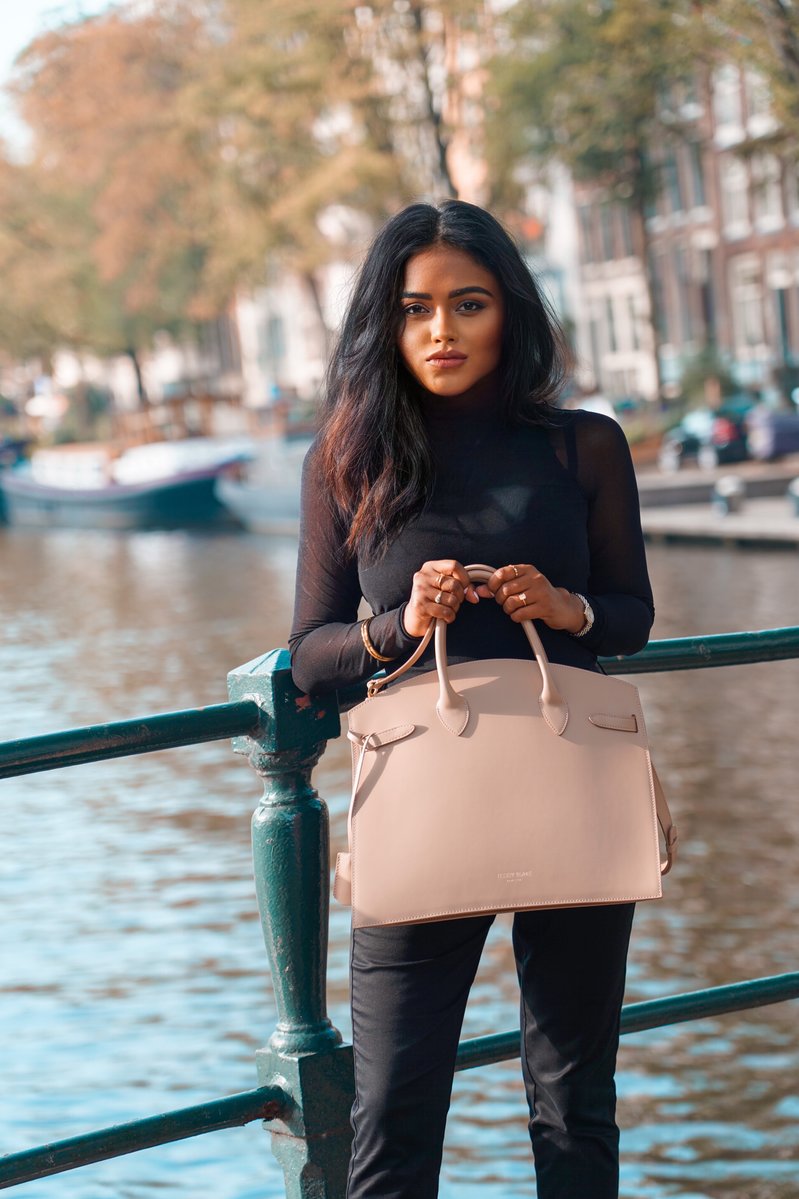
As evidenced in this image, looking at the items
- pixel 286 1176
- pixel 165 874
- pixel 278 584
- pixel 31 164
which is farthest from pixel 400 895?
pixel 31 164

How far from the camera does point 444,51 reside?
1284 inches

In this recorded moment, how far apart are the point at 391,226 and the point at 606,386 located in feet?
A: 138

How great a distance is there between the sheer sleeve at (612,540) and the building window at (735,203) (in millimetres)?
35410

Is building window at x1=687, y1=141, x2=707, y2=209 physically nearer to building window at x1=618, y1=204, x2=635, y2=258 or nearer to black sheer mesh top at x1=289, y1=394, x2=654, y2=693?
building window at x1=618, y1=204, x2=635, y2=258

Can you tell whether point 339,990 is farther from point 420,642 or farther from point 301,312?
point 301,312

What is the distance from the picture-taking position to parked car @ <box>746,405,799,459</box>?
83.5 feet

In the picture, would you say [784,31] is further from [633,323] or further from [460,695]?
[633,323]

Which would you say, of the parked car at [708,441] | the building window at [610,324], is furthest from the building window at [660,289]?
the parked car at [708,441]

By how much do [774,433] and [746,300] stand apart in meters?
12.8

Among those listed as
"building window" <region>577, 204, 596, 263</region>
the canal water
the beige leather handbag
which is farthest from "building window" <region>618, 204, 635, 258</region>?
the beige leather handbag

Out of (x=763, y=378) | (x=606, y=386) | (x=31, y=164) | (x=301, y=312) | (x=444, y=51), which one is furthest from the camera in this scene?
(x=301, y=312)

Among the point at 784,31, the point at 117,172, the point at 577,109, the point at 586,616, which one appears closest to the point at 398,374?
the point at 586,616

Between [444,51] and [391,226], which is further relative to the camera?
[444,51]

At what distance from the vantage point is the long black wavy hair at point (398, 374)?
2.38 metres
